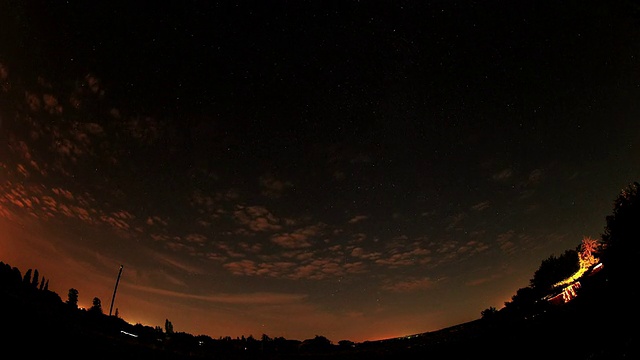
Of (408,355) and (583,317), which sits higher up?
(583,317)

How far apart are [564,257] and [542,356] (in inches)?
3236

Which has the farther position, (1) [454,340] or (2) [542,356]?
(2) [542,356]

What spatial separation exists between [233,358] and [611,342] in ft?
19.5

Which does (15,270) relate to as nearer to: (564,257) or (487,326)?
(487,326)

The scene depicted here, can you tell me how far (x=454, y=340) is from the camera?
12.9ft

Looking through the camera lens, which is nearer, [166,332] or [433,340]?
[433,340]

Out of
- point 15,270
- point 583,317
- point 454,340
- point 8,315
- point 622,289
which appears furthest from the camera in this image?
point 622,289

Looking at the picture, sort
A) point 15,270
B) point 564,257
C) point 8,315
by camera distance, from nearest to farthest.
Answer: point 8,315
point 15,270
point 564,257

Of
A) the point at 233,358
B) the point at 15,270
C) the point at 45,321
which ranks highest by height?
the point at 15,270

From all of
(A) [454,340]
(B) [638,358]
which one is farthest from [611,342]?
(A) [454,340]

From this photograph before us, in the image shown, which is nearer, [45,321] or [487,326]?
[45,321]

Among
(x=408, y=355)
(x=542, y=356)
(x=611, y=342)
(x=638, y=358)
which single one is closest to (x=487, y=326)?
(x=542, y=356)

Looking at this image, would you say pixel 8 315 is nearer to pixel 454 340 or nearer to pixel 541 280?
pixel 454 340

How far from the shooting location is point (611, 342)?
4.95 metres
